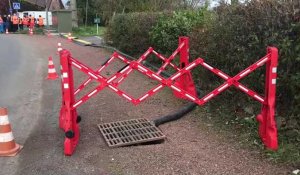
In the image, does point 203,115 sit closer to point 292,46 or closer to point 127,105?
point 127,105

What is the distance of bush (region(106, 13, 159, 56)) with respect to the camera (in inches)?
535

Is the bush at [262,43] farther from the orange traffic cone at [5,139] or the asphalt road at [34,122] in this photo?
the orange traffic cone at [5,139]

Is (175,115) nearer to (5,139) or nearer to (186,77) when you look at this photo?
(186,77)

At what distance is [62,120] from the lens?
6.56 metres

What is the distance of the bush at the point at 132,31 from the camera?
13.6m

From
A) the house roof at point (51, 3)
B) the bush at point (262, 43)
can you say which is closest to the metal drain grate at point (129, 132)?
the bush at point (262, 43)

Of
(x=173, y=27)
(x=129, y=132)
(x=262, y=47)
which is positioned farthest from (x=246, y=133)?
(x=173, y=27)

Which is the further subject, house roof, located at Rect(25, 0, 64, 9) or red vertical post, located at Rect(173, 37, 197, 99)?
Result: house roof, located at Rect(25, 0, 64, 9)

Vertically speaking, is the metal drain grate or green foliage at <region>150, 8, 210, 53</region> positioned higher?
green foliage at <region>150, 8, 210, 53</region>

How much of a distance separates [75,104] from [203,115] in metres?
2.43

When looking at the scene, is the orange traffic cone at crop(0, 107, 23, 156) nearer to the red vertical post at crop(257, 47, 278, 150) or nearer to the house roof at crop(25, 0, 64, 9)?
the red vertical post at crop(257, 47, 278, 150)

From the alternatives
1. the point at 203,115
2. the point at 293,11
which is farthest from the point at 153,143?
the point at 293,11

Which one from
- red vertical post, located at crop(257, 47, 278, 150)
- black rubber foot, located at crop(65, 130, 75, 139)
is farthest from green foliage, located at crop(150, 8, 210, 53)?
black rubber foot, located at crop(65, 130, 75, 139)

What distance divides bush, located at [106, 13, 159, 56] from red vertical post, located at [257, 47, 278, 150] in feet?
26.0
